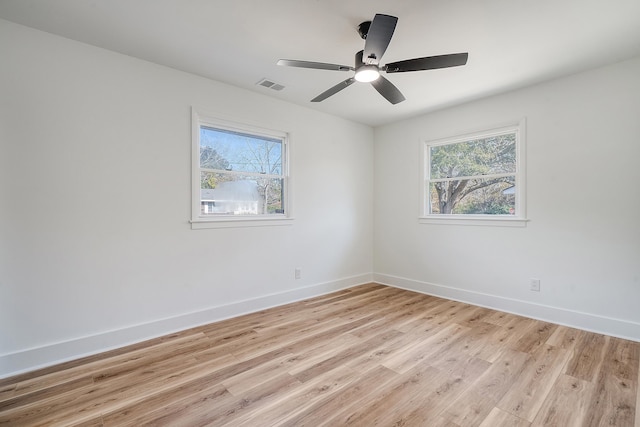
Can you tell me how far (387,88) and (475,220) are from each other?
231cm

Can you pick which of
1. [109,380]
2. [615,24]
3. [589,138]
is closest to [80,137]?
[109,380]

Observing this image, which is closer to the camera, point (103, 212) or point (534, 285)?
point (103, 212)

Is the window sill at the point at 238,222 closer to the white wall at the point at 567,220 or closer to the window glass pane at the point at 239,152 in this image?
the window glass pane at the point at 239,152

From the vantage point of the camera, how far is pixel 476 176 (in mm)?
3902

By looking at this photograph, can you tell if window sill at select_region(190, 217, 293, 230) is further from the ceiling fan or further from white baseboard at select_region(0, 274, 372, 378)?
the ceiling fan

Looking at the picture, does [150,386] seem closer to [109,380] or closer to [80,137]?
[109,380]

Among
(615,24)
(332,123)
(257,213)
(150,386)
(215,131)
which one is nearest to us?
(150,386)

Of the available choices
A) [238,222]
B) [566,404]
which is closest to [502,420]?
[566,404]

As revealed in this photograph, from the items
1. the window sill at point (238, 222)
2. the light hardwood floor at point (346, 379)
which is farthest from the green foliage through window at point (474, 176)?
the window sill at point (238, 222)

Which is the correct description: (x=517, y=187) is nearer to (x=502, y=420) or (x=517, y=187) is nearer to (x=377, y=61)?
(x=377, y=61)

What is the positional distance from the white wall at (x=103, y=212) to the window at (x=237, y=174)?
126 millimetres

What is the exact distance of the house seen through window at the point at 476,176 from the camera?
3.61 metres

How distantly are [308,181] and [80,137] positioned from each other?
8.33ft

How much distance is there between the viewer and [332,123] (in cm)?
448
